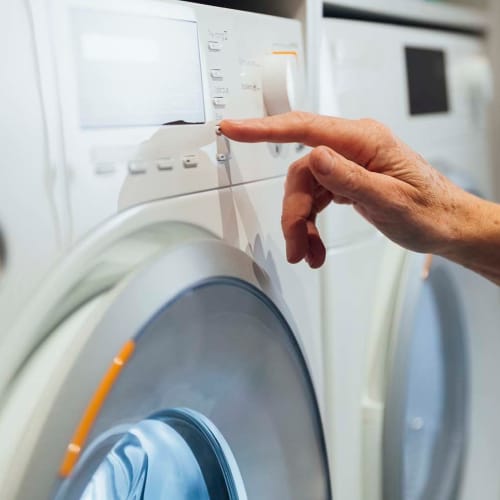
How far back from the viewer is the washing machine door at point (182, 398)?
1.28 feet

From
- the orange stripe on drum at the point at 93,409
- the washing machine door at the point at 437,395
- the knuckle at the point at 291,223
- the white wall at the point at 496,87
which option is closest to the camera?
the orange stripe on drum at the point at 93,409

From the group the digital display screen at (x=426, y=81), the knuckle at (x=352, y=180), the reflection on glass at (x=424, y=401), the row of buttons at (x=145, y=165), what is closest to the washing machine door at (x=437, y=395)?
the reflection on glass at (x=424, y=401)

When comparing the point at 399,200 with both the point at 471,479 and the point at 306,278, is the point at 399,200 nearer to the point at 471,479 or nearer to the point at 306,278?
the point at 306,278

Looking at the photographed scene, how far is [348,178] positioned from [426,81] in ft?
1.69

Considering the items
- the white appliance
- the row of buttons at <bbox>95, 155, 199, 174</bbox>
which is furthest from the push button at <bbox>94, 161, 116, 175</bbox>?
the white appliance

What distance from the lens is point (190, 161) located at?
1.67 ft

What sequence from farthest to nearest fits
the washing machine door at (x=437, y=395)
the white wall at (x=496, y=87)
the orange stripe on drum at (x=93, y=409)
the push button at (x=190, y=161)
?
the white wall at (x=496, y=87), the washing machine door at (x=437, y=395), the push button at (x=190, y=161), the orange stripe on drum at (x=93, y=409)

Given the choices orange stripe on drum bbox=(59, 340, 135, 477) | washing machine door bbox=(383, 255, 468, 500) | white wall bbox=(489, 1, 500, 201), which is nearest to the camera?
orange stripe on drum bbox=(59, 340, 135, 477)

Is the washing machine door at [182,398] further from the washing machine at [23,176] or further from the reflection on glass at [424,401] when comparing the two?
the reflection on glass at [424,401]

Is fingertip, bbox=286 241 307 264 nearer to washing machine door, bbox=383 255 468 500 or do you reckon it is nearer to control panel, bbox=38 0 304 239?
Answer: control panel, bbox=38 0 304 239

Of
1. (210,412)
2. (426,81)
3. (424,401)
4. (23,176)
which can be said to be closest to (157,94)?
(23,176)

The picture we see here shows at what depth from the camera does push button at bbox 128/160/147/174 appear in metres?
0.46

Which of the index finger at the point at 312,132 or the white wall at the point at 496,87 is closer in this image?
the index finger at the point at 312,132

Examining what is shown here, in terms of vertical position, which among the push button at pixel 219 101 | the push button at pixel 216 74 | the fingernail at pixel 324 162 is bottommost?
the fingernail at pixel 324 162
